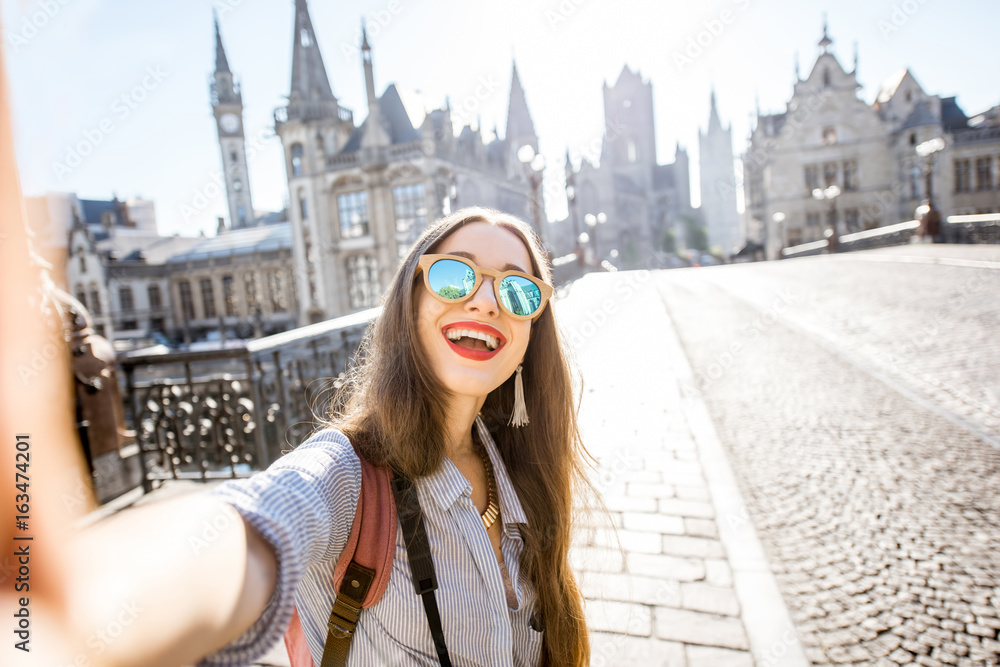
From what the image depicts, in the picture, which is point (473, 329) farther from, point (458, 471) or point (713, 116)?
point (713, 116)

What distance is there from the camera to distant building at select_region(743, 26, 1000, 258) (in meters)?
37.3

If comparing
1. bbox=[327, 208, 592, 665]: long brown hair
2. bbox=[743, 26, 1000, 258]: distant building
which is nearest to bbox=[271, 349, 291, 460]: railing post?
bbox=[327, 208, 592, 665]: long brown hair

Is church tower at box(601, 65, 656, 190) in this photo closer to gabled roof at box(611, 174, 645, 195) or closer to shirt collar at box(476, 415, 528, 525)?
gabled roof at box(611, 174, 645, 195)

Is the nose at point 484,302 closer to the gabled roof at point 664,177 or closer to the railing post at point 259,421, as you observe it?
the railing post at point 259,421

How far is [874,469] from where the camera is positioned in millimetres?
3988

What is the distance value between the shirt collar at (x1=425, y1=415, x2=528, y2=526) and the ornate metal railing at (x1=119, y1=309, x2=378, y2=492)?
2.68 meters

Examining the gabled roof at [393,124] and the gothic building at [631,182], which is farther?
the gothic building at [631,182]

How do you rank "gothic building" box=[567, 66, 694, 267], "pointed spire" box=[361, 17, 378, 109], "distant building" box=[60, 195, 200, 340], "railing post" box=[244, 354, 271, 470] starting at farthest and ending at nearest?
"gothic building" box=[567, 66, 694, 267] → "distant building" box=[60, 195, 200, 340] → "pointed spire" box=[361, 17, 378, 109] → "railing post" box=[244, 354, 271, 470]

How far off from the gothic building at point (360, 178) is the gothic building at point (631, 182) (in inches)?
1201

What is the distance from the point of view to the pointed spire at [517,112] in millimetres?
52062

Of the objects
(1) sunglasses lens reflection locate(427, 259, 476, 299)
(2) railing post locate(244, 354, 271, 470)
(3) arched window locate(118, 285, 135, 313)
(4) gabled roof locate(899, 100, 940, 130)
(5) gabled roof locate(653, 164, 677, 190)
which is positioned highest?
(5) gabled roof locate(653, 164, 677, 190)

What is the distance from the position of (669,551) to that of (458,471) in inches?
91.1

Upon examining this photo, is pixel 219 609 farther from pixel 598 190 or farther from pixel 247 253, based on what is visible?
pixel 598 190

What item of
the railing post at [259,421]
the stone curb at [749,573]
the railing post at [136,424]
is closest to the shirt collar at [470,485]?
the stone curb at [749,573]
